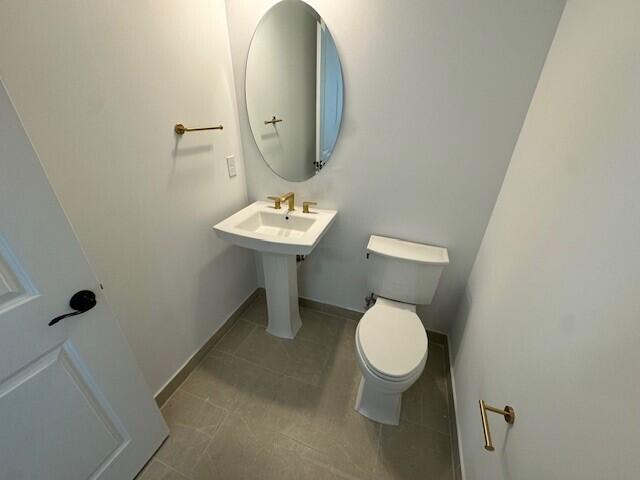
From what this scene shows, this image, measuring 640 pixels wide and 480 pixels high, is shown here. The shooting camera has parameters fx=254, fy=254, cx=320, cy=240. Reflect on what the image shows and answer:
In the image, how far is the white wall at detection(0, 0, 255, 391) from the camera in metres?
0.77

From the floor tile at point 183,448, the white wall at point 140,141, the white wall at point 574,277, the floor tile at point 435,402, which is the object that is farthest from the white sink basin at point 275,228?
the floor tile at point 435,402

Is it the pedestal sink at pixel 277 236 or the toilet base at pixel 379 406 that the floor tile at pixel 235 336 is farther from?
the toilet base at pixel 379 406

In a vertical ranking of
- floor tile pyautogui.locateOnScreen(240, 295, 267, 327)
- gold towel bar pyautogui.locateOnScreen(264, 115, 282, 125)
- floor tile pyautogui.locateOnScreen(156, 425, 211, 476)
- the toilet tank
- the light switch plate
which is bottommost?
floor tile pyautogui.locateOnScreen(156, 425, 211, 476)

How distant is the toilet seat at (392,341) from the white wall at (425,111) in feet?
1.34

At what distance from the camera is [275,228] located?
1.69 metres

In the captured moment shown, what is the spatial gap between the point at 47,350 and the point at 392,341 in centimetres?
125

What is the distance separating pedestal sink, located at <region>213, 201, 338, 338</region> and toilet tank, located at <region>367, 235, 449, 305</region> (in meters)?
0.35

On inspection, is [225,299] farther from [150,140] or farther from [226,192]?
[150,140]

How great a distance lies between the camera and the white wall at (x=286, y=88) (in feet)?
4.38

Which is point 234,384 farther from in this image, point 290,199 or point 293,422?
point 290,199

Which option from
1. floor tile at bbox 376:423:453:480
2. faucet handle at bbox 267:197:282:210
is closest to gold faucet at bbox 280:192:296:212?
faucet handle at bbox 267:197:282:210

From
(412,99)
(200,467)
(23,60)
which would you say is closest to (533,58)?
(412,99)

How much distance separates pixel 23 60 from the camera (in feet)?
2.33

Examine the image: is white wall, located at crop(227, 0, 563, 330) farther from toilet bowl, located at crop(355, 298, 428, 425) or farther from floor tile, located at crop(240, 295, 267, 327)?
floor tile, located at crop(240, 295, 267, 327)
